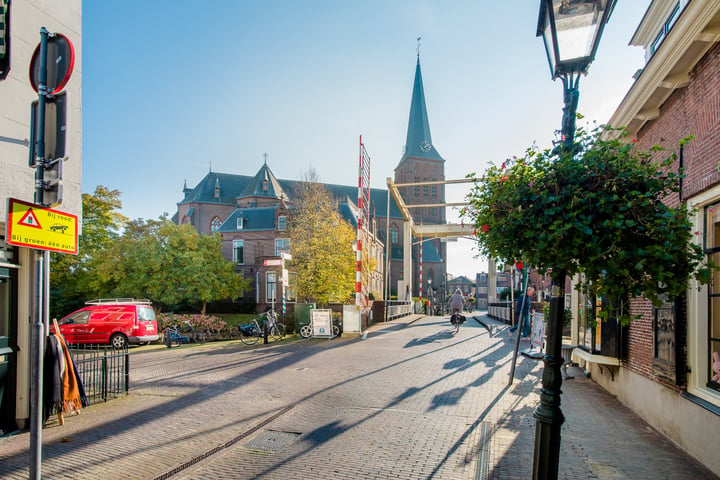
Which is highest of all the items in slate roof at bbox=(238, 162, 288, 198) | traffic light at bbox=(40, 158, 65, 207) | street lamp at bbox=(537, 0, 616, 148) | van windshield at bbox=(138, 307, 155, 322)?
slate roof at bbox=(238, 162, 288, 198)

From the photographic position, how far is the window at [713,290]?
15.6 ft

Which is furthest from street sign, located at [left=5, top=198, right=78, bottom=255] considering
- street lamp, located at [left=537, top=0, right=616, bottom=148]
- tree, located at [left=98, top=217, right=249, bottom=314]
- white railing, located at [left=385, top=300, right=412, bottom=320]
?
tree, located at [left=98, top=217, right=249, bottom=314]

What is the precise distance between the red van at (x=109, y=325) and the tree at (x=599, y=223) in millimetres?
17590

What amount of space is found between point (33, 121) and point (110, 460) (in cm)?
357

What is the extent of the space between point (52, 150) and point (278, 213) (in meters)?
40.3

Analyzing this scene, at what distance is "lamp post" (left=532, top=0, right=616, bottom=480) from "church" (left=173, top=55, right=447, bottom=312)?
3790cm

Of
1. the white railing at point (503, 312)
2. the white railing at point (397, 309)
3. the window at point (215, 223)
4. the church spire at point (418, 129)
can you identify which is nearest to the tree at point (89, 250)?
the white railing at point (397, 309)

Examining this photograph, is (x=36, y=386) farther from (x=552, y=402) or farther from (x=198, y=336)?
(x=198, y=336)

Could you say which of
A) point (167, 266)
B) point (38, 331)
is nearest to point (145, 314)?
point (38, 331)

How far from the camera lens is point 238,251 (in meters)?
44.6

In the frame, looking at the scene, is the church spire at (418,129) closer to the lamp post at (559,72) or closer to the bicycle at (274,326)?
the bicycle at (274,326)

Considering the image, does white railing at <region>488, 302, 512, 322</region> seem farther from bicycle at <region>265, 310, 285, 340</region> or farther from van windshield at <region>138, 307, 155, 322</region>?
van windshield at <region>138, 307, 155, 322</region>

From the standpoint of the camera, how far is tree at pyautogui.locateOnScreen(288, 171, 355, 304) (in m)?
22.2

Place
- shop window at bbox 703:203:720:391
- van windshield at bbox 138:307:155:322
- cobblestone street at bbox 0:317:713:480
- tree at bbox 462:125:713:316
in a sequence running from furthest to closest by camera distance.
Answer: van windshield at bbox 138:307:155:322, shop window at bbox 703:203:720:391, cobblestone street at bbox 0:317:713:480, tree at bbox 462:125:713:316
